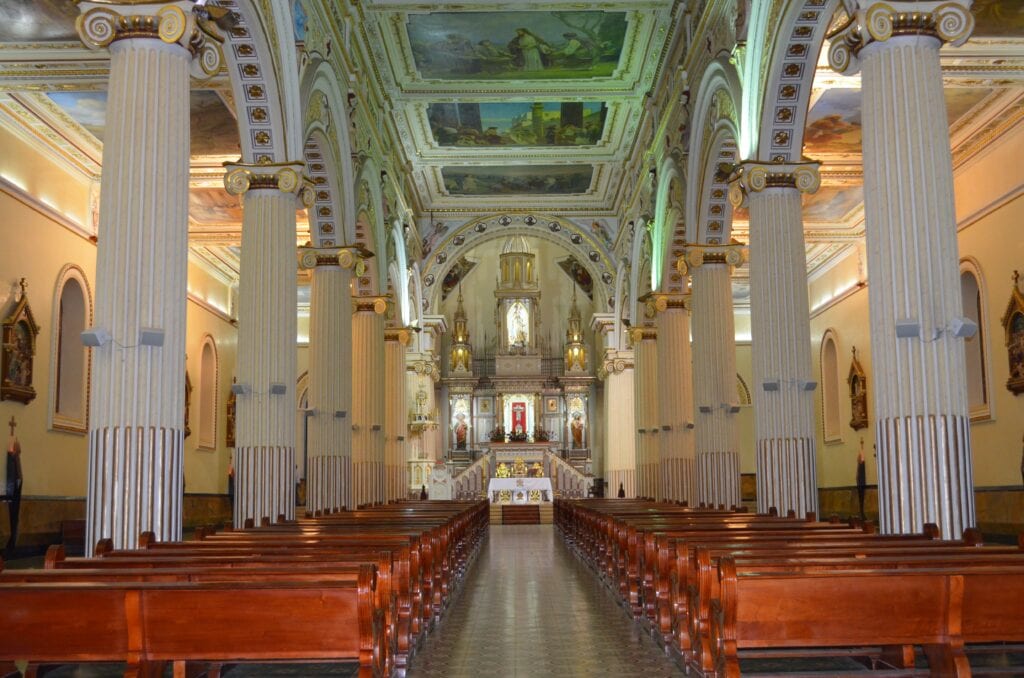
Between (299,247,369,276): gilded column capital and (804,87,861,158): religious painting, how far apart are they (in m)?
7.84

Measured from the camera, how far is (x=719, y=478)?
1650 centimetres

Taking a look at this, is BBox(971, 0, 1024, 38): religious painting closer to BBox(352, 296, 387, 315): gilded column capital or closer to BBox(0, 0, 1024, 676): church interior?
BBox(0, 0, 1024, 676): church interior

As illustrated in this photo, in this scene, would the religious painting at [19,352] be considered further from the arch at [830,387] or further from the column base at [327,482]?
the arch at [830,387]

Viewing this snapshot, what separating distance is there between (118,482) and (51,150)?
11919 millimetres

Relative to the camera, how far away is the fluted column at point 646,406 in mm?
24094

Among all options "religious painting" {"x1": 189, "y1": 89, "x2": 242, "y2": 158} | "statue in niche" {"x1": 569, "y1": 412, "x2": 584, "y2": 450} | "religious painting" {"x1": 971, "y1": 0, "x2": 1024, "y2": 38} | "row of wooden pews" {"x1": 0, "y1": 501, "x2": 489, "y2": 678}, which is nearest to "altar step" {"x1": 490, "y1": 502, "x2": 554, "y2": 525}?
"statue in niche" {"x1": 569, "y1": 412, "x2": 584, "y2": 450}

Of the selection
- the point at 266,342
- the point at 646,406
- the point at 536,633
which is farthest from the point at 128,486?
the point at 646,406

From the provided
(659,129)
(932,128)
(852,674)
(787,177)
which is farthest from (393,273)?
(852,674)

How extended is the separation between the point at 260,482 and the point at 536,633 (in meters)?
5.25

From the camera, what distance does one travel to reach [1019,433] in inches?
667

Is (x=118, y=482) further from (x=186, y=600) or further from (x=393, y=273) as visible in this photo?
(x=393, y=273)

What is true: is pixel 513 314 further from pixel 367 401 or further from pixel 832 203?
pixel 367 401

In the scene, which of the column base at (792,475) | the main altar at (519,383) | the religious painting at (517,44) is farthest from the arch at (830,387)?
the column base at (792,475)

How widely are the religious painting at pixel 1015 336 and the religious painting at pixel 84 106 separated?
14.6 m
